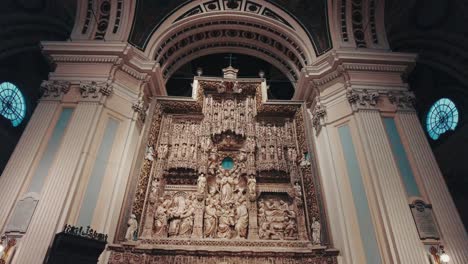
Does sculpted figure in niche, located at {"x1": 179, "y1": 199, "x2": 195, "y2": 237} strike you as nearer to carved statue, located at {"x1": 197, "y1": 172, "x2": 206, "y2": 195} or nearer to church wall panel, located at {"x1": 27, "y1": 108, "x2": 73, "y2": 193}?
carved statue, located at {"x1": 197, "y1": 172, "x2": 206, "y2": 195}

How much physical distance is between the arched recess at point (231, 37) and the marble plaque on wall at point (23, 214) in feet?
18.8

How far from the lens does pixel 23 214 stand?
22.5ft

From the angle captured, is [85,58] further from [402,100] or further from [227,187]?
A: [402,100]

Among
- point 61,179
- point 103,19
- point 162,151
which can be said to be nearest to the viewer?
point 61,179

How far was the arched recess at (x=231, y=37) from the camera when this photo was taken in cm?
1125

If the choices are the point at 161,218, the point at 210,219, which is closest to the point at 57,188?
the point at 161,218

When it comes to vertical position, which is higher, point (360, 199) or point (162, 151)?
point (162, 151)

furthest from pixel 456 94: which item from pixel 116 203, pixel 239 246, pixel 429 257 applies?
pixel 116 203

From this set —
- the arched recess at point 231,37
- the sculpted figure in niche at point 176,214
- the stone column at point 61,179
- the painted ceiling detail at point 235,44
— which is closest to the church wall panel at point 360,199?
the arched recess at point 231,37

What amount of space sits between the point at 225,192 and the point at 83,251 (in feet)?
14.4

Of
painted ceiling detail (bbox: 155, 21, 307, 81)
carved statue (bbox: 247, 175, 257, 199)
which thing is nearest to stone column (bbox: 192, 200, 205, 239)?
carved statue (bbox: 247, 175, 257, 199)

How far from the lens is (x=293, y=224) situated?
28.7ft

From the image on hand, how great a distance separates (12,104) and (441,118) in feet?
66.0

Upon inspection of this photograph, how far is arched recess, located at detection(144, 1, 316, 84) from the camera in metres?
11.2
